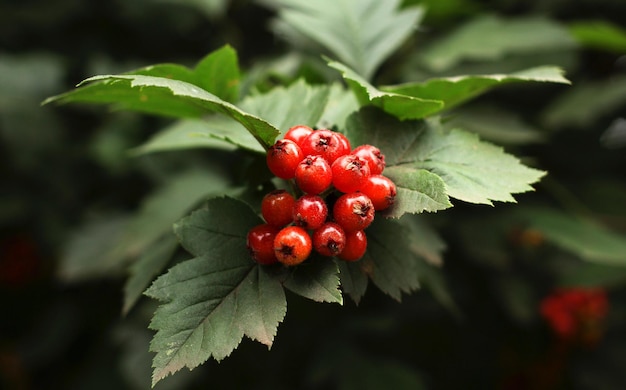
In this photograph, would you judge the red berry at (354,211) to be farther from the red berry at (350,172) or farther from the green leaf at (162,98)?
the green leaf at (162,98)

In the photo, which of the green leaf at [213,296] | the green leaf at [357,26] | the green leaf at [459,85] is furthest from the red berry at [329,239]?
the green leaf at [357,26]

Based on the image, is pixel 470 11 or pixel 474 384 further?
pixel 474 384

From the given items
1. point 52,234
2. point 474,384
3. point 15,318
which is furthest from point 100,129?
point 474,384

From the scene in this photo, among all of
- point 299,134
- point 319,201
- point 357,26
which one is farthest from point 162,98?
point 357,26

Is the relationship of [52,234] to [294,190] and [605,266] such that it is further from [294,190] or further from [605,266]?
[605,266]

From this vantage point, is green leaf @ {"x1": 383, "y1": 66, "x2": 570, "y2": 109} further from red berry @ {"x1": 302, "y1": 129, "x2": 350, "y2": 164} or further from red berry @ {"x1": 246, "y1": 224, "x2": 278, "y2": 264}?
red berry @ {"x1": 246, "y1": 224, "x2": 278, "y2": 264}

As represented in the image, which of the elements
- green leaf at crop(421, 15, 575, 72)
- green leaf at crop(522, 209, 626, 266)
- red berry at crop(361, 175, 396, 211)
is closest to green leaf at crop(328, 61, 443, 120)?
red berry at crop(361, 175, 396, 211)
